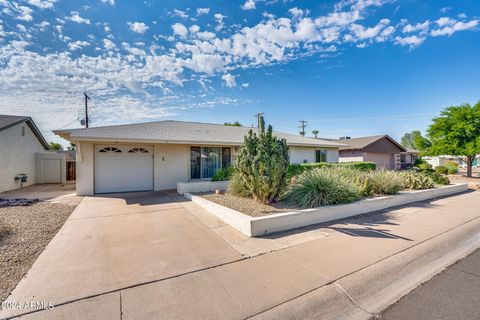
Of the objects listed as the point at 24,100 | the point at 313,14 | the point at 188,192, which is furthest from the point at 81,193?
the point at 313,14

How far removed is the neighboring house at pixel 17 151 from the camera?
1204 centimetres

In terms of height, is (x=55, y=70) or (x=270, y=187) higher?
(x=55, y=70)

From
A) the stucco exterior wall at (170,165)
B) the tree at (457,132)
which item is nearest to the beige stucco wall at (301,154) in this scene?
the stucco exterior wall at (170,165)

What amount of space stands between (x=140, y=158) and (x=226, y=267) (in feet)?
31.5

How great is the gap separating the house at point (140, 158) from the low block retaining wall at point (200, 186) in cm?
201

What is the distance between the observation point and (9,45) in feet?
31.5

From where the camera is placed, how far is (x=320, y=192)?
695 centimetres

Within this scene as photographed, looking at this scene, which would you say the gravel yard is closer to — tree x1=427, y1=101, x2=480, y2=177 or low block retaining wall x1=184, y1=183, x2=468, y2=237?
low block retaining wall x1=184, y1=183, x2=468, y2=237

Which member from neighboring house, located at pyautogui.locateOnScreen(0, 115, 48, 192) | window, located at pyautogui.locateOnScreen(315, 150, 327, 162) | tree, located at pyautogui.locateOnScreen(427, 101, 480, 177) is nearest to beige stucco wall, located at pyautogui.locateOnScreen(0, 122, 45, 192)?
neighboring house, located at pyautogui.locateOnScreen(0, 115, 48, 192)

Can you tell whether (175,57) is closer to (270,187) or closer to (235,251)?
(270,187)

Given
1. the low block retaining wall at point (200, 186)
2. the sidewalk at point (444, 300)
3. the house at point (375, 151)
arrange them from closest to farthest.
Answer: the sidewalk at point (444, 300) → the low block retaining wall at point (200, 186) → the house at point (375, 151)

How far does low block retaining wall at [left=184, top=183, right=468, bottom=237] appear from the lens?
5.11 m

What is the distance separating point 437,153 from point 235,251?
22819 millimetres

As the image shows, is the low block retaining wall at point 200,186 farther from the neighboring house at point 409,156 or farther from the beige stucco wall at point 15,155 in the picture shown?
the neighboring house at point 409,156
